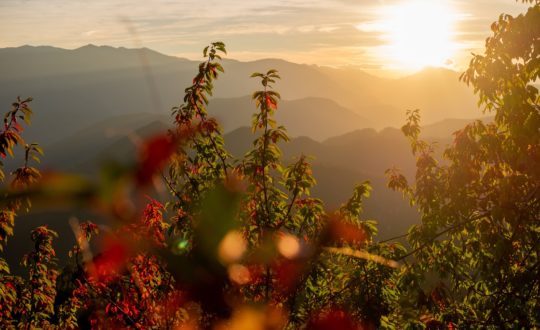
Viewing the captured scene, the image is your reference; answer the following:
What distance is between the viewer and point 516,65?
712 centimetres

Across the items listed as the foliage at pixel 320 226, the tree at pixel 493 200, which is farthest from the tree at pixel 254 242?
the tree at pixel 493 200

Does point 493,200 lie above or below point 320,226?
below

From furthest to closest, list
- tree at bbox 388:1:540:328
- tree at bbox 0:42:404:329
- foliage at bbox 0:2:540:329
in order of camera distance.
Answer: tree at bbox 388:1:540:328 → foliage at bbox 0:2:540:329 → tree at bbox 0:42:404:329

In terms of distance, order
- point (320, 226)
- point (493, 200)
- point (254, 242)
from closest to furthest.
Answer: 1. point (254, 242)
2. point (320, 226)
3. point (493, 200)

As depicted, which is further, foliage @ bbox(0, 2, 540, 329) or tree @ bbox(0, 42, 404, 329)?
foliage @ bbox(0, 2, 540, 329)

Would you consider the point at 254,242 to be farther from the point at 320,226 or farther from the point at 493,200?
the point at 493,200

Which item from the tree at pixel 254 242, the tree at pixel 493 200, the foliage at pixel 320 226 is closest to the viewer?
the tree at pixel 254 242

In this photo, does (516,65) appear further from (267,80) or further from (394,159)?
(394,159)

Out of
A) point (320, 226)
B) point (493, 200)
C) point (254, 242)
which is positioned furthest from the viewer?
point (493, 200)

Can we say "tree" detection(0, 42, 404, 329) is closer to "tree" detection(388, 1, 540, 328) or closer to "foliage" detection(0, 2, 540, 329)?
"foliage" detection(0, 2, 540, 329)

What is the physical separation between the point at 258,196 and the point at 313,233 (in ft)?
3.83

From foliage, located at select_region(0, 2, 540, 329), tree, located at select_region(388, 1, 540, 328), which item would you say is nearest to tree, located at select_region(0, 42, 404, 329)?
foliage, located at select_region(0, 2, 540, 329)

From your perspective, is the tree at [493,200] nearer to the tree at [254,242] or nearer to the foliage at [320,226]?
the foliage at [320,226]

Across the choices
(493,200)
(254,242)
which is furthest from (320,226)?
(493,200)
